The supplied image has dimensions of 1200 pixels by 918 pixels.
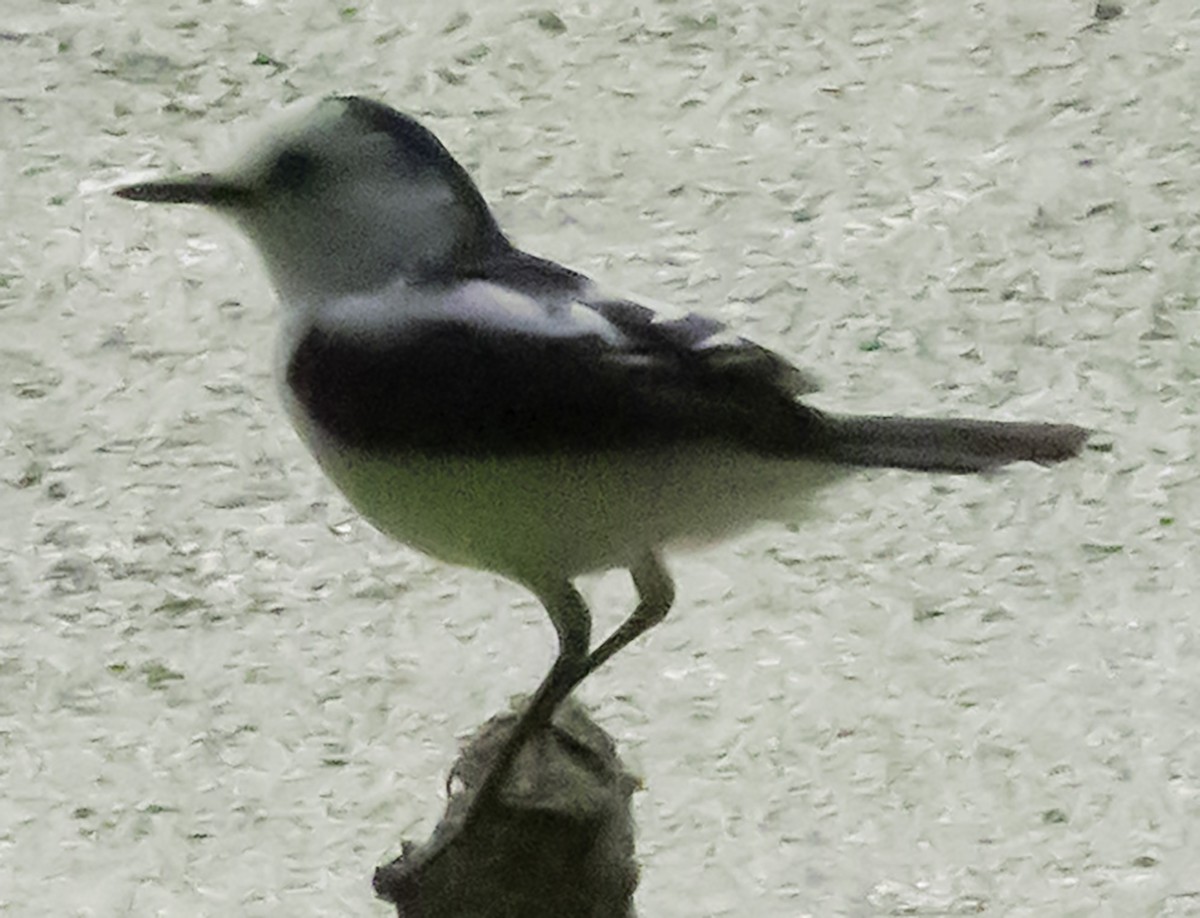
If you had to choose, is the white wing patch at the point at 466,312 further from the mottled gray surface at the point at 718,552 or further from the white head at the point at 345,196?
the mottled gray surface at the point at 718,552

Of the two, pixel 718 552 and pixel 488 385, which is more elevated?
pixel 488 385

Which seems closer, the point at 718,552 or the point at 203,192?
the point at 203,192

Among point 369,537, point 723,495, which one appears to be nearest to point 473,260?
point 723,495

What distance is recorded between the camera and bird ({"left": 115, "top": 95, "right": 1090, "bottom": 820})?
14.4 inches

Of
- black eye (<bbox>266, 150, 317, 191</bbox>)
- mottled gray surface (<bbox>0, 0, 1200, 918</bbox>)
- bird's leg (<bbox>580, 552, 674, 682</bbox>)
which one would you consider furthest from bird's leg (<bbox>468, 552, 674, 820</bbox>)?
mottled gray surface (<bbox>0, 0, 1200, 918</bbox>)

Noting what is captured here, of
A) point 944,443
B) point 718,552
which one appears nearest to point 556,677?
point 944,443

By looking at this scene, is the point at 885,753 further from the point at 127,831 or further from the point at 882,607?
the point at 127,831

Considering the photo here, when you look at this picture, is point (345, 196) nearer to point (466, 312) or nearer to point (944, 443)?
point (466, 312)

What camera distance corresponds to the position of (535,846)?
1.42ft

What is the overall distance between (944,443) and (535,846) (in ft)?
0.50

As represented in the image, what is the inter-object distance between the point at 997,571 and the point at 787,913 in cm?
21

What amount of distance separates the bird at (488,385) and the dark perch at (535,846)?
0.07 metres

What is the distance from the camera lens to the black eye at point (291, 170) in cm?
38

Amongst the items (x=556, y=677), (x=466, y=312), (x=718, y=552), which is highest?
(x=466, y=312)
